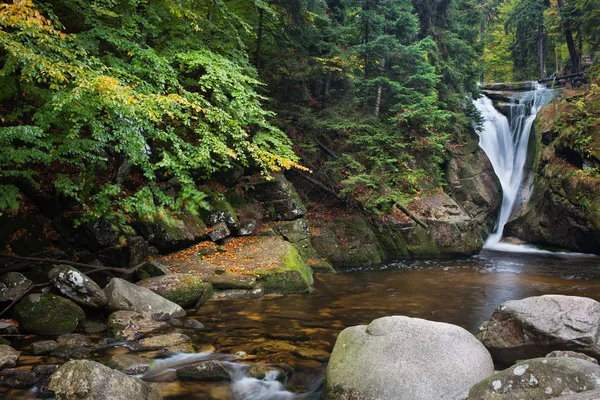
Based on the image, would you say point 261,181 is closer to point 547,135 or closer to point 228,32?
point 228,32

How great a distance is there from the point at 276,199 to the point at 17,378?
29.5ft

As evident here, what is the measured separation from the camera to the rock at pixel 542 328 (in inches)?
176

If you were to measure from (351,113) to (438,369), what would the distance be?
1144cm

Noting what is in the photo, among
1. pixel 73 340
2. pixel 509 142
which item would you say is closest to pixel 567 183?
pixel 509 142

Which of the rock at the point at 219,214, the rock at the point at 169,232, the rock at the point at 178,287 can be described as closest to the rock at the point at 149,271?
the rock at the point at 178,287

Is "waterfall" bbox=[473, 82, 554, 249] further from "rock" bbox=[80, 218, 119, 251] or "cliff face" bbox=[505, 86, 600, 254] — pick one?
"rock" bbox=[80, 218, 119, 251]

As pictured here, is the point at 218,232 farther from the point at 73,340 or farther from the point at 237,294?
the point at 73,340

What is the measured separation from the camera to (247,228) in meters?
11.4

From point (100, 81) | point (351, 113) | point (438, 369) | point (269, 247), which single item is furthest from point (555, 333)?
point (351, 113)

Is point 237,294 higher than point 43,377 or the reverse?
the reverse

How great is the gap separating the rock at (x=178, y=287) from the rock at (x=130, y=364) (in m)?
2.23

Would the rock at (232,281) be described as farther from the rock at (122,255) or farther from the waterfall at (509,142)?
the waterfall at (509,142)

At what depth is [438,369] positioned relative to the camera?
404 cm

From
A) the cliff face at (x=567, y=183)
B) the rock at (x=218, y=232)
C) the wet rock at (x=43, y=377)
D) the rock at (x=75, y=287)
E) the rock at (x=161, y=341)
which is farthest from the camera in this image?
the cliff face at (x=567, y=183)
